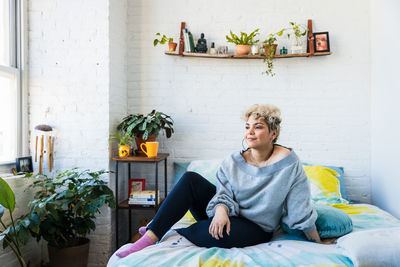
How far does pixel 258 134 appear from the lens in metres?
1.86

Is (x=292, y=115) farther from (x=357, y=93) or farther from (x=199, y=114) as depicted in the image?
(x=199, y=114)

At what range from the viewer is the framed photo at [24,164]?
2.46 m

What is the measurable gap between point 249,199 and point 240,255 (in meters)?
0.36

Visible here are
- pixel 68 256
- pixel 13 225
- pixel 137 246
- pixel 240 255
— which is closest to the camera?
pixel 240 255

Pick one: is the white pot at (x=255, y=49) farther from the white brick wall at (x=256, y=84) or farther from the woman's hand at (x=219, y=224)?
the woman's hand at (x=219, y=224)

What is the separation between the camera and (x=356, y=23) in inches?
116

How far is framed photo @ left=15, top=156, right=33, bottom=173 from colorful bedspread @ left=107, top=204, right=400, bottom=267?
1.29 meters

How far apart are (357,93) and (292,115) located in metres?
0.60

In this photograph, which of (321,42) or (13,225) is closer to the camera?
(13,225)

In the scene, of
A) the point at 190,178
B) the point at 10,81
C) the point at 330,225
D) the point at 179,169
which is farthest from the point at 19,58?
the point at 330,225

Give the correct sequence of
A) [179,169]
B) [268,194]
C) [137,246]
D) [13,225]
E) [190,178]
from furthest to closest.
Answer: [179,169] < [13,225] < [190,178] < [268,194] < [137,246]

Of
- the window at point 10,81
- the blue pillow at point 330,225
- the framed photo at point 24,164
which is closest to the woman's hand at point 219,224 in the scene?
the blue pillow at point 330,225

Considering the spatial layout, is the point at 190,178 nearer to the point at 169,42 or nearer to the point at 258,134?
the point at 258,134

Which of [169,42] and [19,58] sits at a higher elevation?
[169,42]
